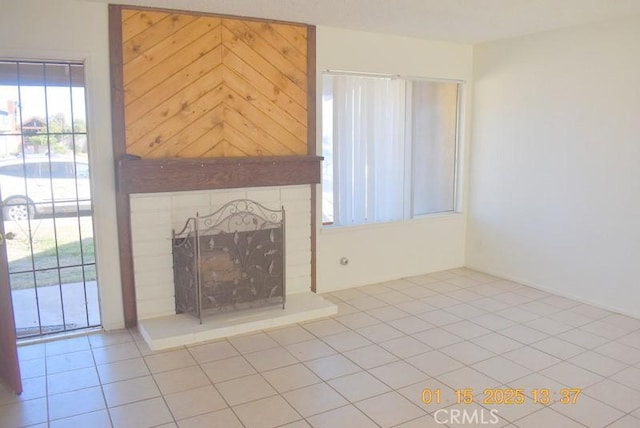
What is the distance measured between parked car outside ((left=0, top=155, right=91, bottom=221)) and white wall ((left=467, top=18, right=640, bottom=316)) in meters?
3.66

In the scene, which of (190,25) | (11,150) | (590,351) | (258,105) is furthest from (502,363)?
(11,150)

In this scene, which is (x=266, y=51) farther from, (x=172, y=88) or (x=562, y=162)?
(x=562, y=162)

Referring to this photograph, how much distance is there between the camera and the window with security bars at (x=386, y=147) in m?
4.43

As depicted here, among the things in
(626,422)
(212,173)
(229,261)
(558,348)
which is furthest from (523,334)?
(212,173)

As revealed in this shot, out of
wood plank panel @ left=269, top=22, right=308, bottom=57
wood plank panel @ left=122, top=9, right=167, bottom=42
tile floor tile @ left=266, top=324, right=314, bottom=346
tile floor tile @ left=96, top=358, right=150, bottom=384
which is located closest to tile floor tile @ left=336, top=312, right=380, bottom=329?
tile floor tile @ left=266, top=324, right=314, bottom=346

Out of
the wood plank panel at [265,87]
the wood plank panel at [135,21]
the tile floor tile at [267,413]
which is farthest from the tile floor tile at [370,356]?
the wood plank panel at [135,21]

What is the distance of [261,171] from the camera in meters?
3.93

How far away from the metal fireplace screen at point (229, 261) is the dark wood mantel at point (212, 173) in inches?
8.1

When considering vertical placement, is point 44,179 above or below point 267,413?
above

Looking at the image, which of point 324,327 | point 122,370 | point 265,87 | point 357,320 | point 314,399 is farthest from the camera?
point 265,87

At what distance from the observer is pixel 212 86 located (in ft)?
12.4

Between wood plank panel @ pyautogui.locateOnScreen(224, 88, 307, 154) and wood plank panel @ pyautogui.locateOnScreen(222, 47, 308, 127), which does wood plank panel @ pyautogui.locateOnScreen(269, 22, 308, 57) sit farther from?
wood plank panel @ pyautogui.locateOnScreen(224, 88, 307, 154)

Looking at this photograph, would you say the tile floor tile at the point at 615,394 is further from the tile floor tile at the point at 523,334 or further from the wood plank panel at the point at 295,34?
the wood plank panel at the point at 295,34

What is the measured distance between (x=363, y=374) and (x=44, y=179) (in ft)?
8.46
